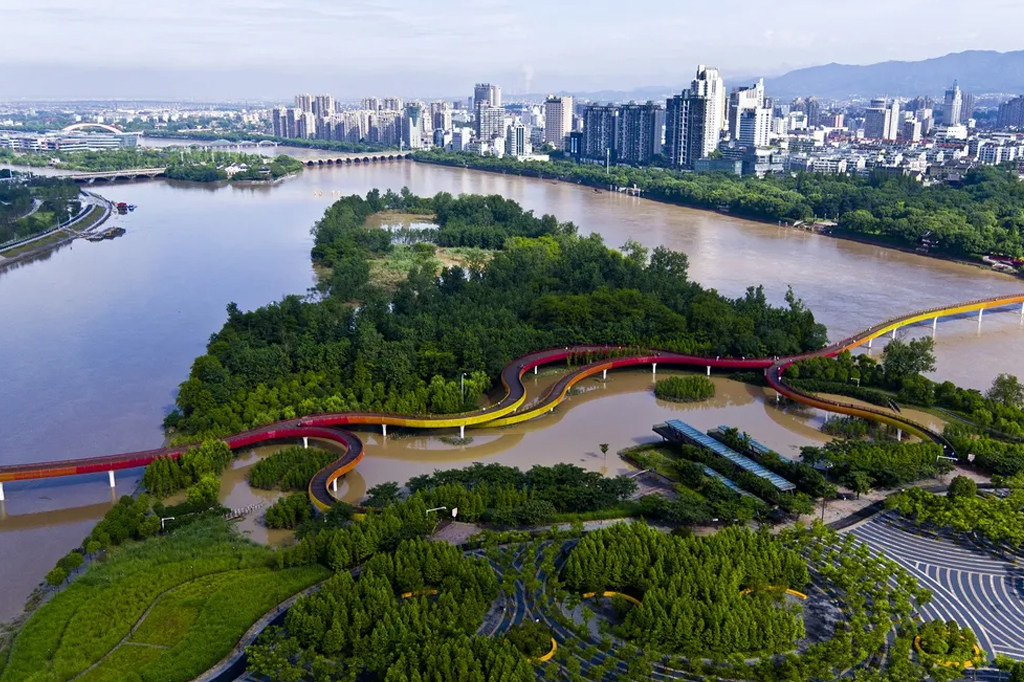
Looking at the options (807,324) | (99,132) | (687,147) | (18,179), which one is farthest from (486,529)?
(99,132)

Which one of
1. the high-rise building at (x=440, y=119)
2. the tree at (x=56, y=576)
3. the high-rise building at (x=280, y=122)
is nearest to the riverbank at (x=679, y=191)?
the high-rise building at (x=440, y=119)

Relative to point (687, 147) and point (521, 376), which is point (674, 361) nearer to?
point (521, 376)

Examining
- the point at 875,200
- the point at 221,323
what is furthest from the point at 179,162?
the point at 875,200

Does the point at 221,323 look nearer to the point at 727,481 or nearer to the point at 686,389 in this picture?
the point at 686,389

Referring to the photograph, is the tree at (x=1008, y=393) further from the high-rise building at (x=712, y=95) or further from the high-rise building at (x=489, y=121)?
the high-rise building at (x=489, y=121)

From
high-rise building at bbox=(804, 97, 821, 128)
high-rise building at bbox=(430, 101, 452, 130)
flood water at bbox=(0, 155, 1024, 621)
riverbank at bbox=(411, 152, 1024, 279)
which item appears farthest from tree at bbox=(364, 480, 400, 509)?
high-rise building at bbox=(804, 97, 821, 128)

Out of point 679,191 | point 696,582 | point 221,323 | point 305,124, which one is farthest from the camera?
point 305,124
